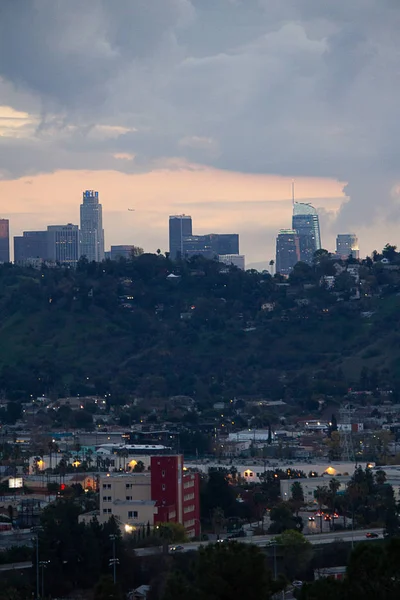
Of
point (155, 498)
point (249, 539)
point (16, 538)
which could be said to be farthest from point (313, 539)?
point (16, 538)

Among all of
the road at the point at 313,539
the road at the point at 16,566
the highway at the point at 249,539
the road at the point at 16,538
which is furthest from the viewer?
the road at the point at 16,538

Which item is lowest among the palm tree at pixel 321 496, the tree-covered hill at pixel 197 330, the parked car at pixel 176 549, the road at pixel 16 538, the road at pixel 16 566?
the road at pixel 16 566

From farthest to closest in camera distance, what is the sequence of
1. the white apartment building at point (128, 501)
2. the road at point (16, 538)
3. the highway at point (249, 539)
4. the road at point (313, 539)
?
1. the white apartment building at point (128, 501)
2. the road at point (16, 538)
3. the highway at point (249, 539)
4. the road at point (313, 539)

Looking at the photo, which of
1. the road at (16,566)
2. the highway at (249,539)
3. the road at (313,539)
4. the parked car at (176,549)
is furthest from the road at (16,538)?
the parked car at (176,549)

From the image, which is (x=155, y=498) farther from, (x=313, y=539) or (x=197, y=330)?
(x=197, y=330)

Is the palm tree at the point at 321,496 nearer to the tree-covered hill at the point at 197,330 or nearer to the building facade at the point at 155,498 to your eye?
the building facade at the point at 155,498

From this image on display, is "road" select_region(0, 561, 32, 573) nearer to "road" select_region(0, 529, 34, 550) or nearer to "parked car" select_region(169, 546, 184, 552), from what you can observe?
"road" select_region(0, 529, 34, 550)

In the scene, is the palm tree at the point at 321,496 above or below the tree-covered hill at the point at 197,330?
below

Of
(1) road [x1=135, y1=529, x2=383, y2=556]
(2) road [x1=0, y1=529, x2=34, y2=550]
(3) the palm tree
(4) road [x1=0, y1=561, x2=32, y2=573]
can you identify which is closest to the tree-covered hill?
(3) the palm tree
